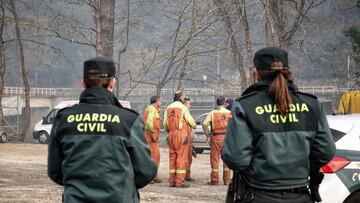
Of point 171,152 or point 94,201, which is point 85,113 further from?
point 171,152

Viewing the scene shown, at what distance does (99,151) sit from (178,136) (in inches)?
348

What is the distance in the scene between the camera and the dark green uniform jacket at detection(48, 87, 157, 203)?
4562mm

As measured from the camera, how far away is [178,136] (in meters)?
13.4

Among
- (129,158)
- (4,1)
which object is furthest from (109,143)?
(4,1)

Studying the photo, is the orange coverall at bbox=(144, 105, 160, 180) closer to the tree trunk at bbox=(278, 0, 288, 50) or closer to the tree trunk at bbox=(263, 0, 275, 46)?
the tree trunk at bbox=(263, 0, 275, 46)

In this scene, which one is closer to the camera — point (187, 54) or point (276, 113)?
point (276, 113)

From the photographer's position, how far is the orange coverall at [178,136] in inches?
527

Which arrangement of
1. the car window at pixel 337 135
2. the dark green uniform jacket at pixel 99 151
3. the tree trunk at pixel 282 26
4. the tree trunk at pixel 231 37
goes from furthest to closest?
the tree trunk at pixel 231 37 < the tree trunk at pixel 282 26 < the car window at pixel 337 135 < the dark green uniform jacket at pixel 99 151

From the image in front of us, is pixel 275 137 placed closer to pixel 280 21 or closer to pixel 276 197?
pixel 276 197

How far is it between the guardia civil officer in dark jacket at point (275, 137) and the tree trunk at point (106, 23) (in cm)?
2572

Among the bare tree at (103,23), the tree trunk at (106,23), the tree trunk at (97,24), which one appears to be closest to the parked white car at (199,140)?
the bare tree at (103,23)

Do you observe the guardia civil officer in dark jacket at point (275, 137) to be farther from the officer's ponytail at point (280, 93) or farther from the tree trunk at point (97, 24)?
the tree trunk at point (97, 24)

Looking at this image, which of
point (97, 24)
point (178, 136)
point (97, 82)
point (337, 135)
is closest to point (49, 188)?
point (178, 136)

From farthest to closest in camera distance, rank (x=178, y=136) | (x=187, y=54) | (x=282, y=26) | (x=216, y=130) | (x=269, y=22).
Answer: (x=187, y=54) → (x=282, y=26) → (x=269, y=22) → (x=216, y=130) → (x=178, y=136)
